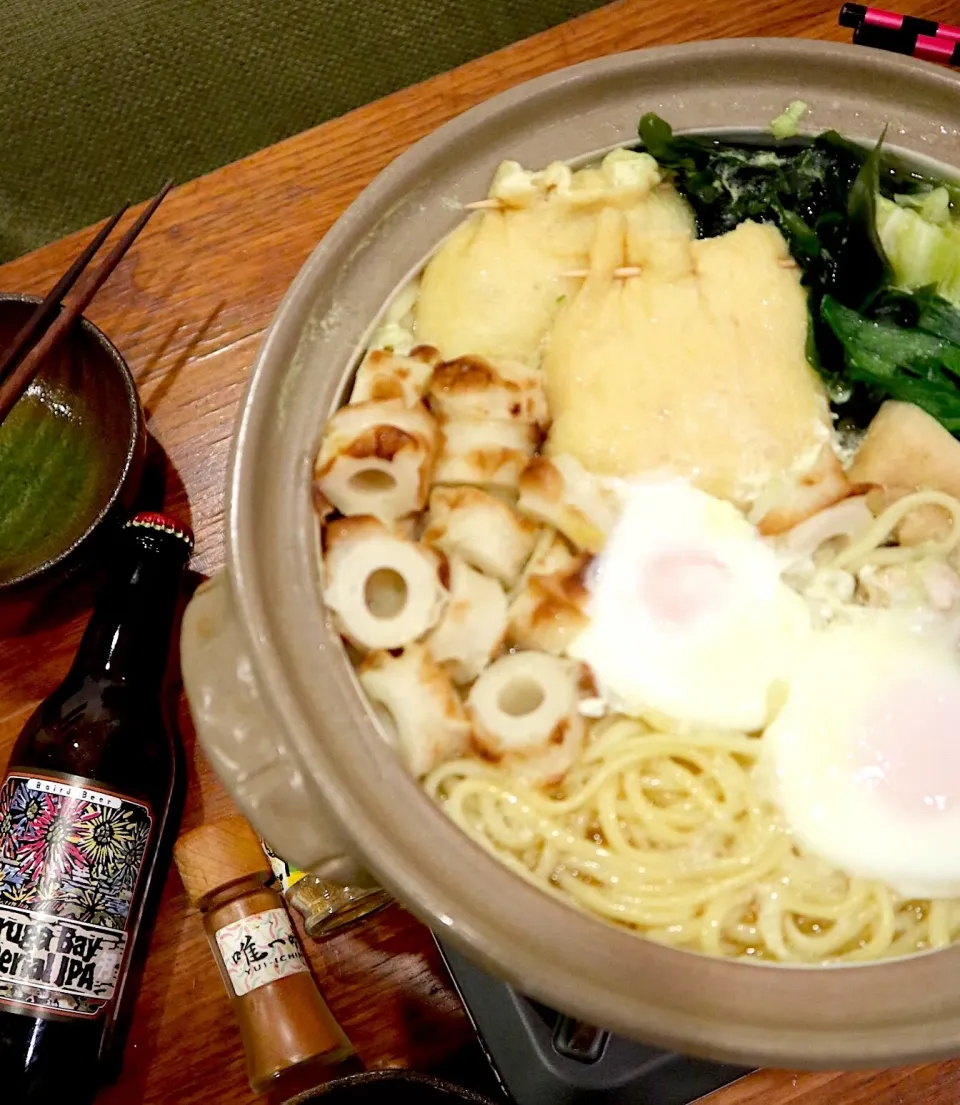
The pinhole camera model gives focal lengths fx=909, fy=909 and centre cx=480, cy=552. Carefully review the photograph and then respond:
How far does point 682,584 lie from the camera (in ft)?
5.65

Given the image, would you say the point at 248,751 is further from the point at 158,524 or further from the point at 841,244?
the point at 841,244

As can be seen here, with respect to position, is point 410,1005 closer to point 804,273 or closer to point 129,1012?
point 129,1012

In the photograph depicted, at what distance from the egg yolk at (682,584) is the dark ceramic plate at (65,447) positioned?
1116 mm

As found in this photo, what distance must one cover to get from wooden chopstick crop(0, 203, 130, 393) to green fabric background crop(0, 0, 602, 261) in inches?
47.7

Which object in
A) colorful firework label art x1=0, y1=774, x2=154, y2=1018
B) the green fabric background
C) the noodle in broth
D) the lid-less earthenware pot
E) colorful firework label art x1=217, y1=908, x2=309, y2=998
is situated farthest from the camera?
the green fabric background

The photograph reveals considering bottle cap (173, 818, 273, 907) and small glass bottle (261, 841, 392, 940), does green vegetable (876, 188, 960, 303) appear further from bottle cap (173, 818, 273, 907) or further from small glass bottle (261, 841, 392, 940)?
bottle cap (173, 818, 273, 907)

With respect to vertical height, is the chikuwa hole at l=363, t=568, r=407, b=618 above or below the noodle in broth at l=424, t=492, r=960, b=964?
above

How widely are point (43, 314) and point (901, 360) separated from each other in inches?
71.6

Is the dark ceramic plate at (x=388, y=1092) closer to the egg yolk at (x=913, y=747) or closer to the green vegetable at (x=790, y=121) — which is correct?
the egg yolk at (x=913, y=747)

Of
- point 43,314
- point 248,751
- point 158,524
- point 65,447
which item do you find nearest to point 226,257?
point 43,314

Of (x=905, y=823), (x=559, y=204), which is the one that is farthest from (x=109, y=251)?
(x=905, y=823)

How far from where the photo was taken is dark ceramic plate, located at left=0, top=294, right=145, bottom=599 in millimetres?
1969

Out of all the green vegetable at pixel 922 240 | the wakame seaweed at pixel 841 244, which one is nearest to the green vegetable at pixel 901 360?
the wakame seaweed at pixel 841 244

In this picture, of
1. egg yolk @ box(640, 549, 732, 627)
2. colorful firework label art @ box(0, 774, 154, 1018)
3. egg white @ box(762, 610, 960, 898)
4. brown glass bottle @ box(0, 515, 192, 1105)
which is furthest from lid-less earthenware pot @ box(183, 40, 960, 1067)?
egg yolk @ box(640, 549, 732, 627)
